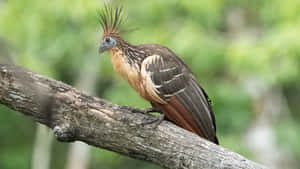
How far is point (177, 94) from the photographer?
186 inches

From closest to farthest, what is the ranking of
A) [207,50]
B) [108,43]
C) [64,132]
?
[64,132] < [108,43] < [207,50]

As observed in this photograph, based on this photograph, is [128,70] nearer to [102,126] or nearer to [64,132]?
[102,126]

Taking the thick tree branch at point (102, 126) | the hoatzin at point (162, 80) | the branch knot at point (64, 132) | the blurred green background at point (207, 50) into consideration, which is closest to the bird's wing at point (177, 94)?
the hoatzin at point (162, 80)

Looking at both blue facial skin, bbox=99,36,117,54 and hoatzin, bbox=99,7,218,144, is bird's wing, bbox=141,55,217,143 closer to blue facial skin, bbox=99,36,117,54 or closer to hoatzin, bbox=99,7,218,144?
hoatzin, bbox=99,7,218,144

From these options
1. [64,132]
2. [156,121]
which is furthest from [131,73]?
[64,132]

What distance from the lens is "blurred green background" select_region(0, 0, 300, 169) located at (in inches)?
293

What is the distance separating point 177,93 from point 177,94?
12 millimetres

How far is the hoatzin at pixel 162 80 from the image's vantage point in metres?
4.66

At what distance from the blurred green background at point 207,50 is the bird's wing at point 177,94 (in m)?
1.78

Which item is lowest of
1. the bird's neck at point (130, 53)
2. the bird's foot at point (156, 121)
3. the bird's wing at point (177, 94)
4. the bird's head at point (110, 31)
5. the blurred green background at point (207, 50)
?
the bird's foot at point (156, 121)

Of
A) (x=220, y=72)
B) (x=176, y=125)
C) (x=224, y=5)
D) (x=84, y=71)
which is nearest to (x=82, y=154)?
(x=84, y=71)

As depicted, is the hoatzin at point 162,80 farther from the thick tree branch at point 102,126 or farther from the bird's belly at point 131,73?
the thick tree branch at point 102,126

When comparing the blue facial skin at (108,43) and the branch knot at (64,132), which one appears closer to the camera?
the branch knot at (64,132)

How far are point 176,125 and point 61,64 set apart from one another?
191 inches
